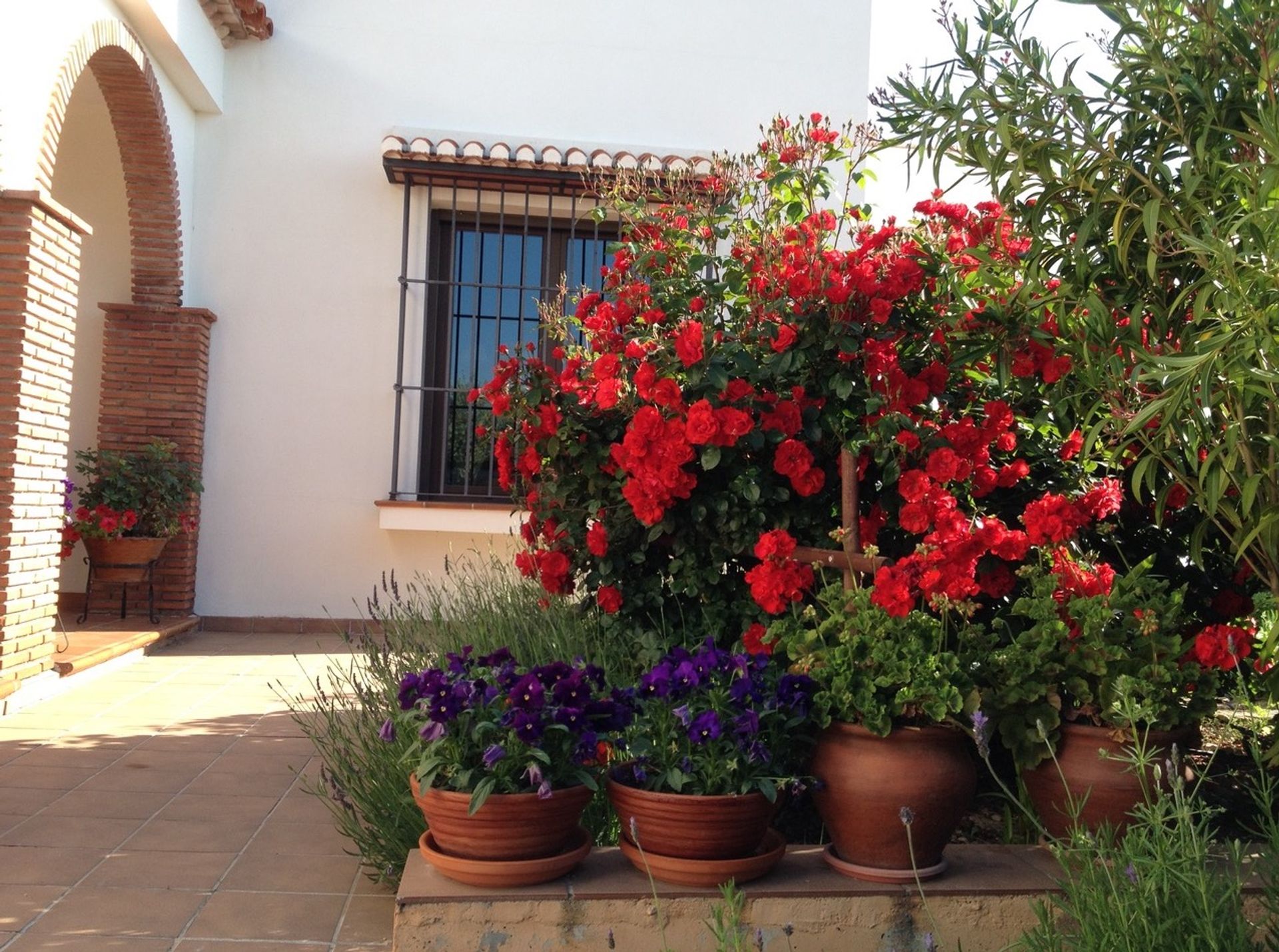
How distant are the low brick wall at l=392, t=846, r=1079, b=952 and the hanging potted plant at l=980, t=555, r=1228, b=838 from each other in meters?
0.25

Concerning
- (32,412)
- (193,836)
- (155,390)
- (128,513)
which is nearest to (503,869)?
(193,836)

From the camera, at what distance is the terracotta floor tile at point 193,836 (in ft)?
10.9

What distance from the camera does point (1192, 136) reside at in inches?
108

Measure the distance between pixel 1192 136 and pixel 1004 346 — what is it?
675 millimetres

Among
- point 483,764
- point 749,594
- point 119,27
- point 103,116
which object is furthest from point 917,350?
point 103,116

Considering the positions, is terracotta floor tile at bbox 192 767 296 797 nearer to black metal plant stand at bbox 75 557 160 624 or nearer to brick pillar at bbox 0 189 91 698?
brick pillar at bbox 0 189 91 698

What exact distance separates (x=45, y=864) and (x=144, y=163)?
5.25 m

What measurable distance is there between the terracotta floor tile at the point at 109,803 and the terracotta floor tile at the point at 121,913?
2.28 feet

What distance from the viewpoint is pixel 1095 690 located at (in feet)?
8.98

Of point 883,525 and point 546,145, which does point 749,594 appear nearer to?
point 883,525

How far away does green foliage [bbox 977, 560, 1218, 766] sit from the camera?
8.73 feet

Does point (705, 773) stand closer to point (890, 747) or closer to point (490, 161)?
point (890, 747)

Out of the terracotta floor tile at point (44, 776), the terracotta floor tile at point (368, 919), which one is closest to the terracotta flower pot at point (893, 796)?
the terracotta floor tile at point (368, 919)

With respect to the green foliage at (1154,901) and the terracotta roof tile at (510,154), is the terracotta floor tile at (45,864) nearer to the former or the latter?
the green foliage at (1154,901)
